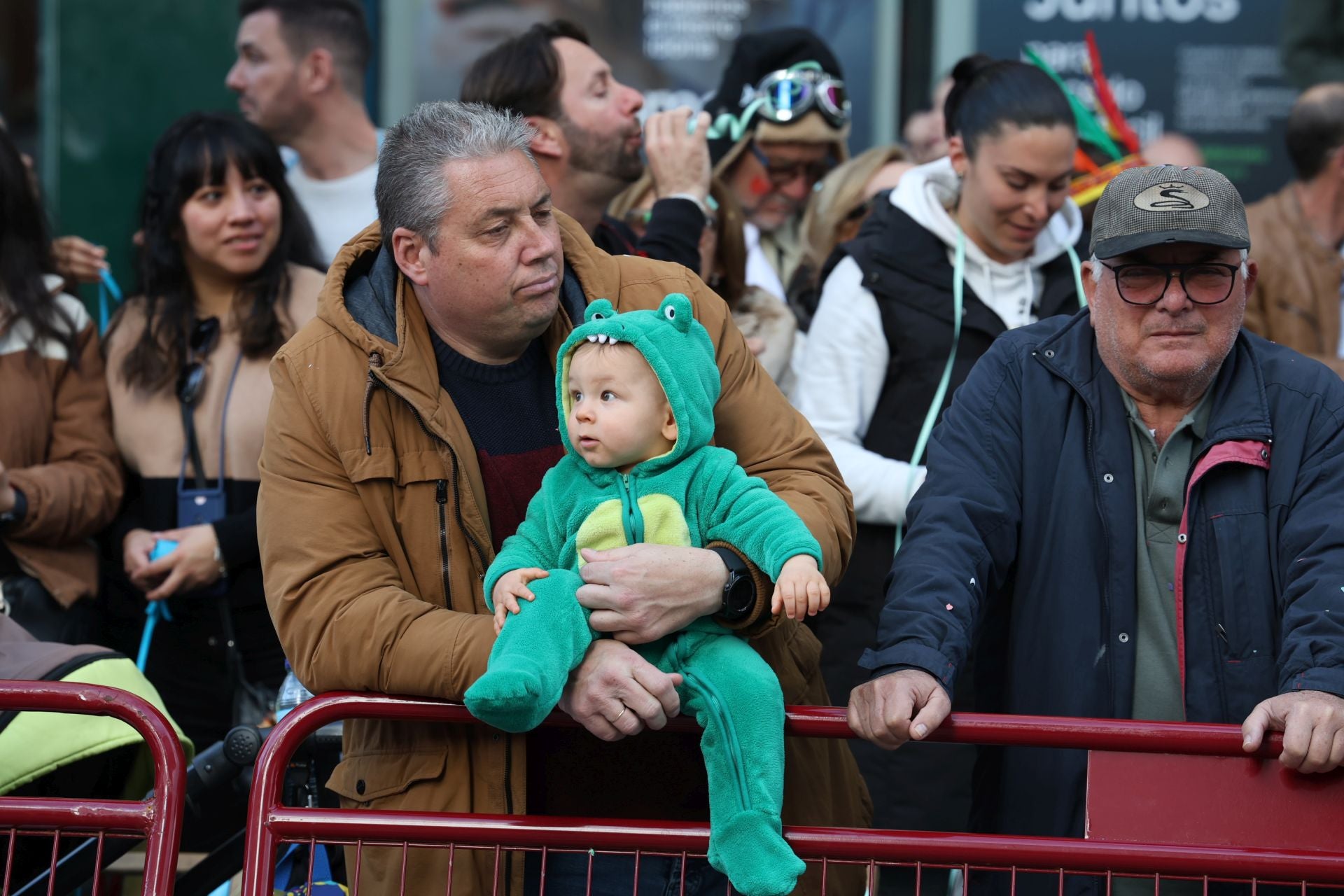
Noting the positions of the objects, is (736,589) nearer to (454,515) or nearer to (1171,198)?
(454,515)

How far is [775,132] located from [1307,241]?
1.90 metres

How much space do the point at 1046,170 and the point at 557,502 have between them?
6.82ft

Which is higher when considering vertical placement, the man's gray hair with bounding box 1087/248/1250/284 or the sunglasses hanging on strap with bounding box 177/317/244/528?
the man's gray hair with bounding box 1087/248/1250/284

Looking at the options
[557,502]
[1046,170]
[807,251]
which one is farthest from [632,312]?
[807,251]

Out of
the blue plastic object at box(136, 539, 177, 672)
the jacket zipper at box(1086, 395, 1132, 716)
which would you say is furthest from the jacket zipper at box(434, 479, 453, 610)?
the blue plastic object at box(136, 539, 177, 672)

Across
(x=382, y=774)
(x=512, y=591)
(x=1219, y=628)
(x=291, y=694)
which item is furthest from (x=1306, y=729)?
(x=291, y=694)

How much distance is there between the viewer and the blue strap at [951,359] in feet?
14.4

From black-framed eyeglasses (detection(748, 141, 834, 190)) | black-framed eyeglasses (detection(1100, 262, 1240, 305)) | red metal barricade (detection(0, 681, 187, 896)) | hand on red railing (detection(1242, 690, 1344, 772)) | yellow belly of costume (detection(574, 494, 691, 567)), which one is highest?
black-framed eyeglasses (detection(748, 141, 834, 190))

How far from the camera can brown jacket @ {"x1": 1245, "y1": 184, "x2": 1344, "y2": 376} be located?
5527 millimetres

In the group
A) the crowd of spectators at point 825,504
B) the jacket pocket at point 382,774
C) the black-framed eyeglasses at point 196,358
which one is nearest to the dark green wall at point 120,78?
the black-framed eyeglasses at point 196,358

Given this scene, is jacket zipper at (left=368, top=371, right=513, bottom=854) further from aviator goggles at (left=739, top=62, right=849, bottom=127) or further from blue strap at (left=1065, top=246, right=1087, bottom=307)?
aviator goggles at (left=739, top=62, right=849, bottom=127)

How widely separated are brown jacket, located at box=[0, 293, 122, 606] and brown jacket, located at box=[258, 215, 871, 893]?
151cm

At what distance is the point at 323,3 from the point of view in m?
6.11

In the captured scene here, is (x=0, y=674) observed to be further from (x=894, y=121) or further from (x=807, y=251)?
(x=894, y=121)
